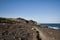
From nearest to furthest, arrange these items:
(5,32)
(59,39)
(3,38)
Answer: (3,38), (5,32), (59,39)

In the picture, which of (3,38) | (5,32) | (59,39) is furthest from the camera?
(59,39)

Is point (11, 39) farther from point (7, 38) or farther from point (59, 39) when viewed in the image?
point (59, 39)

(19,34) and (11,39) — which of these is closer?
(11,39)

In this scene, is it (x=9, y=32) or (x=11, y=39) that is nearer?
(x=11, y=39)

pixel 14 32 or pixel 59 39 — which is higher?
pixel 14 32

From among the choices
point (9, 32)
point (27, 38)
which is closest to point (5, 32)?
point (9, 32)

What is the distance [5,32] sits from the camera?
948 cm

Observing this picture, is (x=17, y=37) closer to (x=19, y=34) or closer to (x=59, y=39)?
(x=19, y=34)

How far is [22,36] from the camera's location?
9414 mm

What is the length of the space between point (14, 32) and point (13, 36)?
20.6 inches

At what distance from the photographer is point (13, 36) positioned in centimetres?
921

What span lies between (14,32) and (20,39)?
2.74 feet

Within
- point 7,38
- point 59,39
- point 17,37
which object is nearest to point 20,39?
point 17,37

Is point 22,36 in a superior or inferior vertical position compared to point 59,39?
superior
